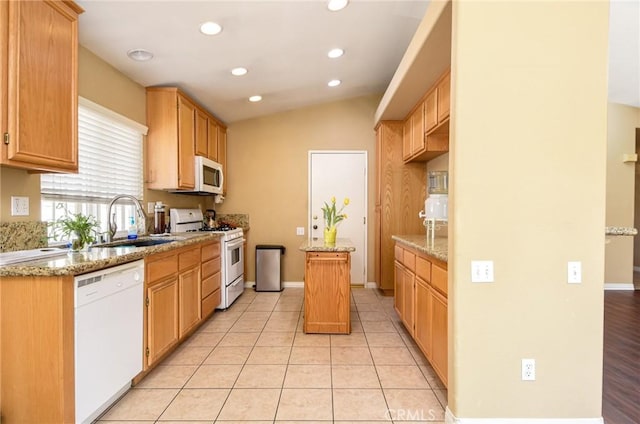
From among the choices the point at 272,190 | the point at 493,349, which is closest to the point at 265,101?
the point at 272,190

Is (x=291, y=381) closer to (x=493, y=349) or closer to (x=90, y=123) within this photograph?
(x=493, y=349)

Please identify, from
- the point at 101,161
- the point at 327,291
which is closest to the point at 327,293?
the point at 327,291

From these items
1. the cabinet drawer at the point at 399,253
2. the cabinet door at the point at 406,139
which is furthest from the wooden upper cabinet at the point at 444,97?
the cabinet drawer at the point at 399,253

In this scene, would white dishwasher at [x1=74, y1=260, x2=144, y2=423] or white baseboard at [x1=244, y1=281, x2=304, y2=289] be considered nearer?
white dishwasher at [x1=74, y1=260, x2=144, y2=423]

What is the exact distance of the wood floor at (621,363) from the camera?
1846mm

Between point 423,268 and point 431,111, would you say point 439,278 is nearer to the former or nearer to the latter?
point 423,268

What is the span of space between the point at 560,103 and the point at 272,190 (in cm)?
379

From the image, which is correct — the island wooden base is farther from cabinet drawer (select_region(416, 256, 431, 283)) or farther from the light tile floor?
cabinet drawer (select_region(416, 256, 431, 283))

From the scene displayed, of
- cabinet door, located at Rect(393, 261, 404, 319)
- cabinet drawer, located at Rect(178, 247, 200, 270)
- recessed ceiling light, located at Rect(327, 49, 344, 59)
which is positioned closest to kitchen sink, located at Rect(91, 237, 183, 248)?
cabinet drawer, located at Rect(178, 247, 200, 270)

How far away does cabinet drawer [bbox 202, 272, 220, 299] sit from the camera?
313 centimetres

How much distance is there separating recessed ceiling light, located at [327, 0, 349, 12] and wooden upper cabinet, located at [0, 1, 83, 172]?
1689mm

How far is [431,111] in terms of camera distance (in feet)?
9.87

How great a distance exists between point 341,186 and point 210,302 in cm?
254

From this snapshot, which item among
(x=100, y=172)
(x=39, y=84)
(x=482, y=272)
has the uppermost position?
(x=39, y=84)
